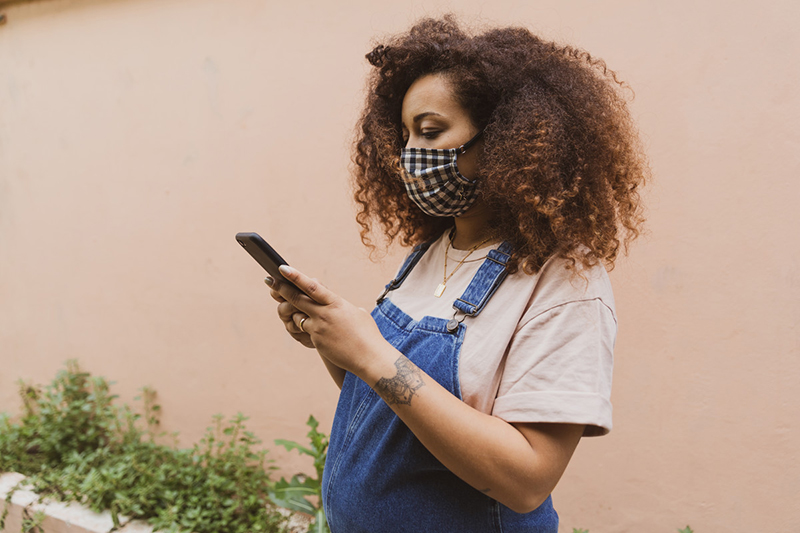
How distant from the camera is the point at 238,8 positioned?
9.50ft

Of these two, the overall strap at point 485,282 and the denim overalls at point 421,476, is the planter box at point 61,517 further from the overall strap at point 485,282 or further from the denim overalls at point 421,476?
the overall strap at point 485,282

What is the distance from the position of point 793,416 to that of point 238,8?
3.12 m

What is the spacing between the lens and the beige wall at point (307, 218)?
194 cm

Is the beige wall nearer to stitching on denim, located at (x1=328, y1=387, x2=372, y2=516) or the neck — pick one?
the neck

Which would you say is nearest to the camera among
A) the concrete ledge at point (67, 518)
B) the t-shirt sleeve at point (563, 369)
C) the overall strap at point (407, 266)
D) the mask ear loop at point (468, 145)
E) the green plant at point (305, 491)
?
the t-shirt sleeve at point (563, 369)

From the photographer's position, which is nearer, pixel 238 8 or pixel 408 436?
pixel 408 436

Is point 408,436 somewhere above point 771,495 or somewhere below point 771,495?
below

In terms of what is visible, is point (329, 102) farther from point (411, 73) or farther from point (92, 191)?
point (92, 191)

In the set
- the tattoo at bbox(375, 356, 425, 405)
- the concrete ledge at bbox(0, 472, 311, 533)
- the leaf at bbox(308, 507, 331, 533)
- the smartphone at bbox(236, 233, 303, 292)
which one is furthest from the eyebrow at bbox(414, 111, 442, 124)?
the concrete ledge at bbox(0, 472, 311, 533)

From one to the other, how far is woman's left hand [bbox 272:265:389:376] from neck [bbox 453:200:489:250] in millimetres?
380

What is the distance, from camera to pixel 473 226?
1356 mm

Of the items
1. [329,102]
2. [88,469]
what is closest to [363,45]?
[329,102]

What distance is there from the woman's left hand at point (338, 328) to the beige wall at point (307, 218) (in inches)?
56.9

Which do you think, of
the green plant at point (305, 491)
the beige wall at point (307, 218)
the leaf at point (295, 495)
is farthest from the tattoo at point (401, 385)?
the leaf at point (295, 495)
